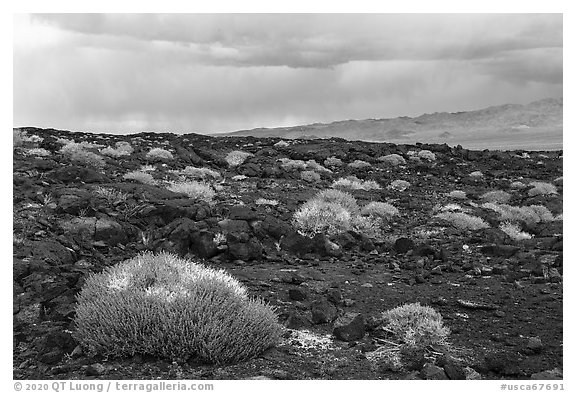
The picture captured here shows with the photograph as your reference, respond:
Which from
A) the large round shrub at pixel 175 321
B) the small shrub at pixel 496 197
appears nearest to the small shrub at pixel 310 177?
the small shrub at pixel 496 197

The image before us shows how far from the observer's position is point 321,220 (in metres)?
12.6

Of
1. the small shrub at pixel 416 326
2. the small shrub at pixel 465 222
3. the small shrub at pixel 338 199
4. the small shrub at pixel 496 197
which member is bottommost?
the small shrub at pixel 416 326

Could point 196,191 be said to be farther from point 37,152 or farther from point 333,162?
point 333,162

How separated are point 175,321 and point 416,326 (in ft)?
10.0

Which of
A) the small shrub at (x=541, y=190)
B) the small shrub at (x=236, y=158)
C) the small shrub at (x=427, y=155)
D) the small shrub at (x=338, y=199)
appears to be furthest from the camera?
the small shrub at (x=427, y=155)

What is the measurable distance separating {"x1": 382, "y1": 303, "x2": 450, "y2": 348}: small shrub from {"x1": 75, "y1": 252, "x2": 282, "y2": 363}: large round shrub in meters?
1.60

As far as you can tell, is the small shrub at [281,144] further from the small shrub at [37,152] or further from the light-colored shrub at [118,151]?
the small shrub at [37,152]

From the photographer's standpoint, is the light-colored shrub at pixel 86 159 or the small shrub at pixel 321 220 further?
the light-colored shrub at pixel 86 159

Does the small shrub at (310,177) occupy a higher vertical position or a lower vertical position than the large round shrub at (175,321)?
higher

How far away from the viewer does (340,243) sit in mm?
11375

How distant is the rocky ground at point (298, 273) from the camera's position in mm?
5844

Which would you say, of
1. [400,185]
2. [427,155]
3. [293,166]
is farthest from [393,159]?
[400,185]

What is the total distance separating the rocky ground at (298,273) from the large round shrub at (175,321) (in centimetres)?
16
